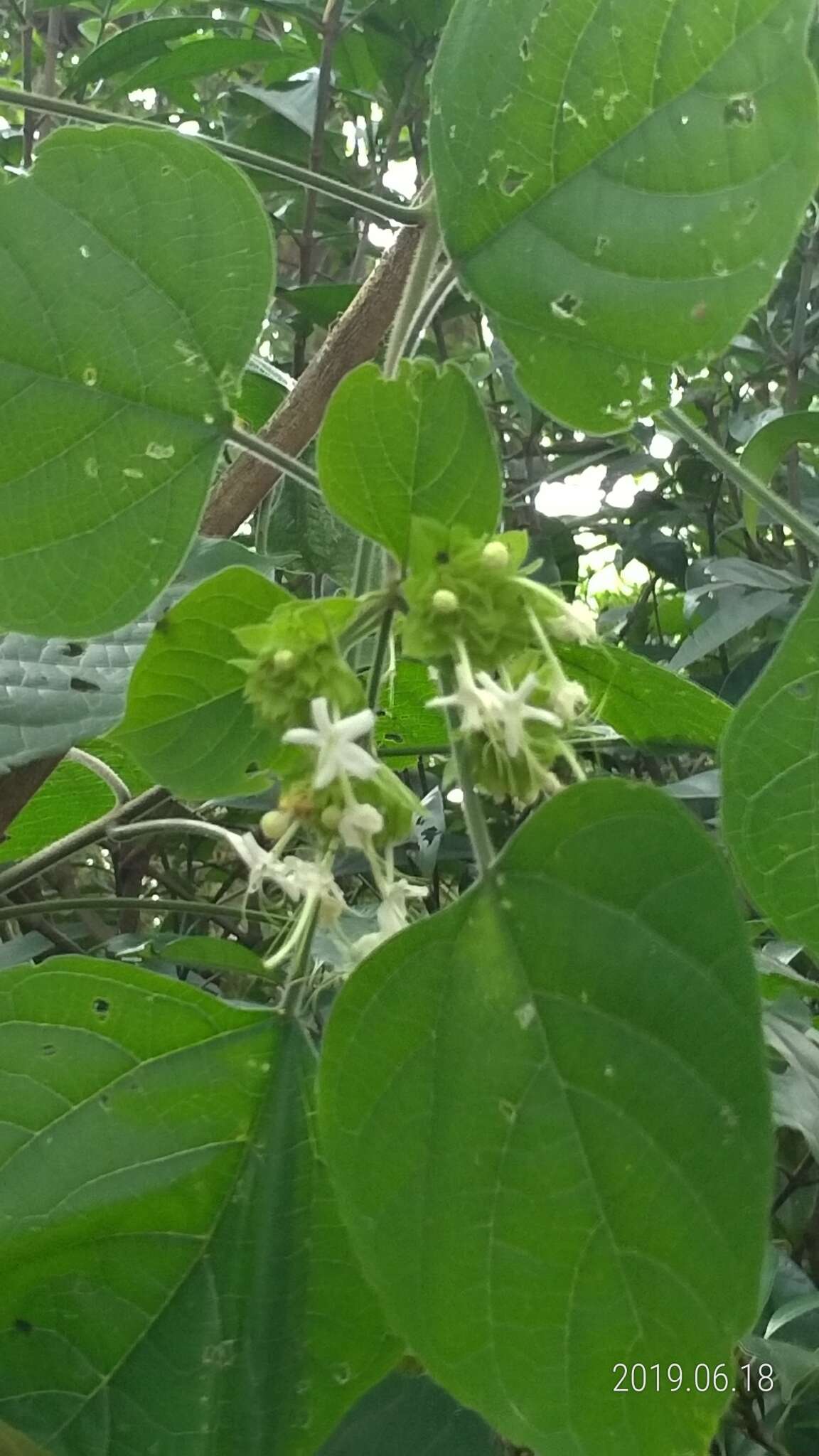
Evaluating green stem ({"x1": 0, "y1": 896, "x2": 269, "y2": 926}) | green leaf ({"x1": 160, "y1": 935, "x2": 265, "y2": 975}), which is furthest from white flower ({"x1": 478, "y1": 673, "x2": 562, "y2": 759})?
green stem ({"x1": 0, "y1": 896, "x2": 269, "y2": 926})

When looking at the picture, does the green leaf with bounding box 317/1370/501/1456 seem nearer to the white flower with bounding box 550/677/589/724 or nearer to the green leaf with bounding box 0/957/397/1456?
the green leaf with bounding box 0/957/397/1456

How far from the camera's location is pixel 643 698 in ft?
1.64

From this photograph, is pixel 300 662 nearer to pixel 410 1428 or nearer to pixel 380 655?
pixel 380 655

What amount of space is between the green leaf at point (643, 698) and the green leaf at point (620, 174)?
142 millimetres

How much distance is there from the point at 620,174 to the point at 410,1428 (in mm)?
468

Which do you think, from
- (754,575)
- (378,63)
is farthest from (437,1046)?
(378,63)

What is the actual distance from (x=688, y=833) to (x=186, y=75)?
47.2 inches

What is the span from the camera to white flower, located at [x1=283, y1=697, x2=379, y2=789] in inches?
12.5

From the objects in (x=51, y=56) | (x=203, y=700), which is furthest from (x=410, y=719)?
(x=51, y=56)

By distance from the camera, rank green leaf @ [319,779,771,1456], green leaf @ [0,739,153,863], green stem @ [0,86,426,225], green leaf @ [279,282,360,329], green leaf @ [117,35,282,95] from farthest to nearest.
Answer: green leaf @ [117,35,282,95] < green leaf @ [279,282,360,329] < green leaf @ [0,739,153,863] < green stem @ [0,86,426,225] < green leaf @ [319,779,771,1456]

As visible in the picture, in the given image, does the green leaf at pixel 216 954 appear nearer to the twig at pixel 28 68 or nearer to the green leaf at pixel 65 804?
the green leaf at pixel 65 804

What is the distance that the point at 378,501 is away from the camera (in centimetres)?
33

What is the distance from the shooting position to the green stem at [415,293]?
0.37m

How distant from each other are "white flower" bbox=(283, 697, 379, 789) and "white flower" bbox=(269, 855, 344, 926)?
0.04 m
